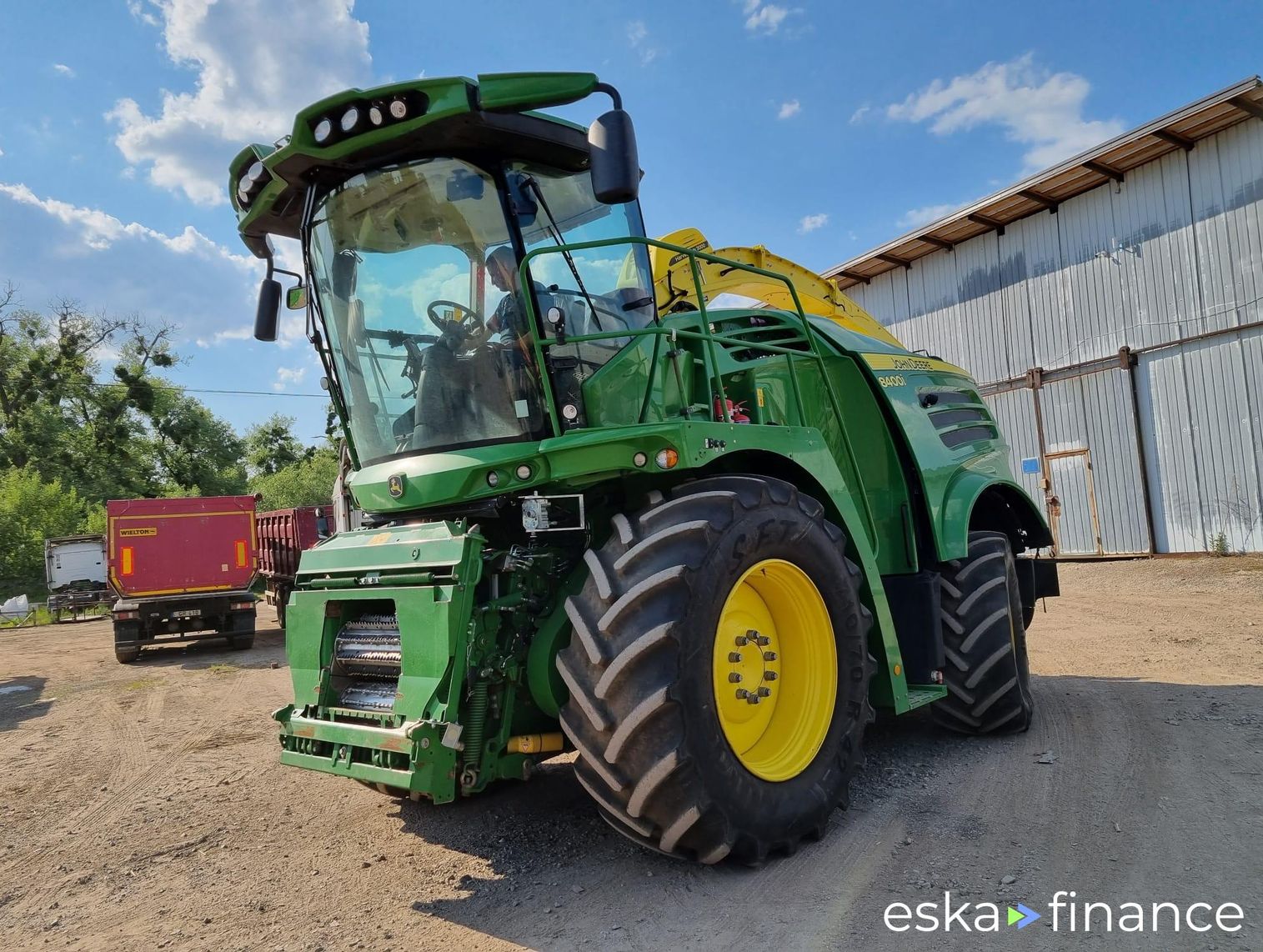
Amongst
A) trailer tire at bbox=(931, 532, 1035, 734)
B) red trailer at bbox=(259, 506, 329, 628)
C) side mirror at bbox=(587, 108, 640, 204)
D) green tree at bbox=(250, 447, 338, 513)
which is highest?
green tree at bbox=(250, 447, 338, 513)

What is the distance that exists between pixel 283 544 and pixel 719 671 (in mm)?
16177

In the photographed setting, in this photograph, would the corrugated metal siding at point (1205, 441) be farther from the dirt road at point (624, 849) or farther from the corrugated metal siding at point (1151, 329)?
the dirt road at point (624, 849)

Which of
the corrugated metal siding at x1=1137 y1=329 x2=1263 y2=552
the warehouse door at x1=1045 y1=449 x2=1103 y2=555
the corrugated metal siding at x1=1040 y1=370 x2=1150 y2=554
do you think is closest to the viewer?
the corrugated metal siding at x1=1137 y1=329 x2=1263 y2=552

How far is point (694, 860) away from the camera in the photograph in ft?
11.0

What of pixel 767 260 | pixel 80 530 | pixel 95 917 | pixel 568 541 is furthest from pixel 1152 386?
pixel 80 530

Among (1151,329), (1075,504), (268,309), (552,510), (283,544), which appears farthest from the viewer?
(283,544)

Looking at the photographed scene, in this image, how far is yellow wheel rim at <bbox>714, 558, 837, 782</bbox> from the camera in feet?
12.2

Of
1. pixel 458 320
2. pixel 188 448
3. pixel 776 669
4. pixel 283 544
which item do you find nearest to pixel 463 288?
pixel 458 320

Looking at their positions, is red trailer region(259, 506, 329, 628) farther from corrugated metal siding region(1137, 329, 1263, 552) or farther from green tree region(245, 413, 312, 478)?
green tree region(245, 413, 312, 478)

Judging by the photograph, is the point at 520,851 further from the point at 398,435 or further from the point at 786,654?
the point at 398,435

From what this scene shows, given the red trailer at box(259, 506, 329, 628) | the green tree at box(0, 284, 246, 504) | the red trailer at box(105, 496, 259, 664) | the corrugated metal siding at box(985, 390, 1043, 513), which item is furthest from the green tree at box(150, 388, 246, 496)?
the corrugated metal siding at box(985, 390, 1043, 513)

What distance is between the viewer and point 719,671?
362 centimetres

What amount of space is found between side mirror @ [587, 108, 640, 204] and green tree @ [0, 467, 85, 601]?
3376 centimetres

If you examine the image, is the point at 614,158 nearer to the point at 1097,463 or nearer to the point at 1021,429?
the point at 1097,463
